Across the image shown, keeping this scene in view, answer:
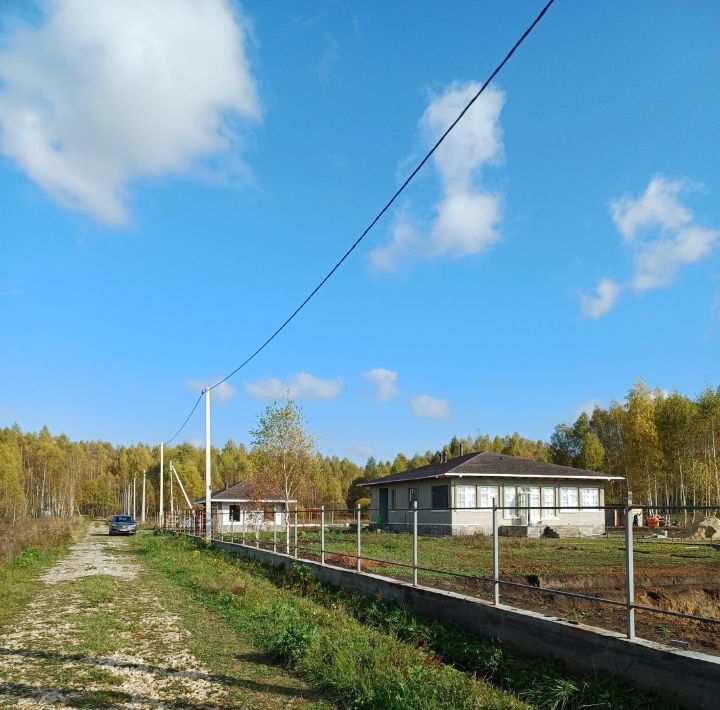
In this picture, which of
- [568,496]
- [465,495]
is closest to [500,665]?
[465,495]

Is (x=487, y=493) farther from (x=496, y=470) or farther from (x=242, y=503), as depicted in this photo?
(x=242, y=503)

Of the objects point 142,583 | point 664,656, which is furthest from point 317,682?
point 142,583

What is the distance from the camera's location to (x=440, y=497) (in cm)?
3600

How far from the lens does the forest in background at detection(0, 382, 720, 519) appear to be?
55.2 metres

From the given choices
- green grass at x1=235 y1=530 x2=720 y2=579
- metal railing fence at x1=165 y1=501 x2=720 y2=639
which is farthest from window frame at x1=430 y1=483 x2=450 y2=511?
green grass at x1=235 y1=530 x2=720 y2=579

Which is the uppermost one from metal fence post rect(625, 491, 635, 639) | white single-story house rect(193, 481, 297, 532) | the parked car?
metal fence post rect(625, 491, 635, 639)

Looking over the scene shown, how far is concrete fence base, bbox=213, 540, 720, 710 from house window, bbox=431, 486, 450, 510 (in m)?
24.7

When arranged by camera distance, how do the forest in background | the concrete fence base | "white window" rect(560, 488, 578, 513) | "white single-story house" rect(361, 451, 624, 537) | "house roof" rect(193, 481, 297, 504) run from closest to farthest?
the concrete fence base, "white single-story house" rect(361, 451, 624, 537), "white window" rect(560, 488, 578, 513), "house roof" rect(193, 481, 297, 504), the forest in background

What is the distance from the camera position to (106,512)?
12175 cm

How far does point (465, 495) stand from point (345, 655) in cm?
2854

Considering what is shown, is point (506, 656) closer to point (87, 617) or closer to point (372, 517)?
point (87, 617)

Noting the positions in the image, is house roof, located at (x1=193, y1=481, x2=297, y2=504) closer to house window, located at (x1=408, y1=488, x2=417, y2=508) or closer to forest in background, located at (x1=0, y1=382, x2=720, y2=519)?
forest in background, located at (x1=0, y1=382, x2=720, y2=519)

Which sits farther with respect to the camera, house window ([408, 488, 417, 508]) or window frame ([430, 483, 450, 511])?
house window ([408, 488, 417, 508])

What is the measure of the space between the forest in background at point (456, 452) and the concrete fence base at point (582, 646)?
33.6m
